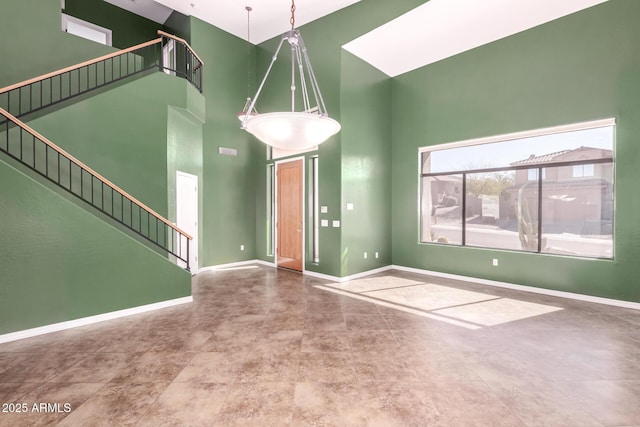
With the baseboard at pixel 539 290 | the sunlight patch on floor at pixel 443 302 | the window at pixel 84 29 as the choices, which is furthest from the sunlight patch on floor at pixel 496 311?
the window at pixel 84 29

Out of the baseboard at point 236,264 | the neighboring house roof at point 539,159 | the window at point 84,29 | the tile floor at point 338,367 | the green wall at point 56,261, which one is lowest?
the tile floor at point 338,367

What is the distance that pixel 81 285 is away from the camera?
364 cm

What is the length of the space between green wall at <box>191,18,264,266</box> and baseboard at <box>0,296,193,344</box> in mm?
2485

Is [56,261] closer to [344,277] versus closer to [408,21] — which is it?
[344,277]

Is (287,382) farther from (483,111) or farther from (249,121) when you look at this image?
(483,111)

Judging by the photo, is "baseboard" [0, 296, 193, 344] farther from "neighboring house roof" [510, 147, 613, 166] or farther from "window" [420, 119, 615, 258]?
"neighboring house roof" [510, 147, 613, 166]

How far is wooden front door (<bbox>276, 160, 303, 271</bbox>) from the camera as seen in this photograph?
263 inches

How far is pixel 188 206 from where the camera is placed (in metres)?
6.21

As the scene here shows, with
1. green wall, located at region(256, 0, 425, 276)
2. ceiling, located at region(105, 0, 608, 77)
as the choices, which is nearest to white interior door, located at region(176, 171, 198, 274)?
green wall, located at region(256, 0, 425, 276)

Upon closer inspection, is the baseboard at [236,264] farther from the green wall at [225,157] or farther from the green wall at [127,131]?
the green wall at [127,131]

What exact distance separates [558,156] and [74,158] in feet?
24.0

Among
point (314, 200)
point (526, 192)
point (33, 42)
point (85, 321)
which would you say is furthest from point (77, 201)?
point (526, 192)

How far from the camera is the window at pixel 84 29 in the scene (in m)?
6.71

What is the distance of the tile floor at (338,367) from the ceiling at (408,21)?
4.72m
